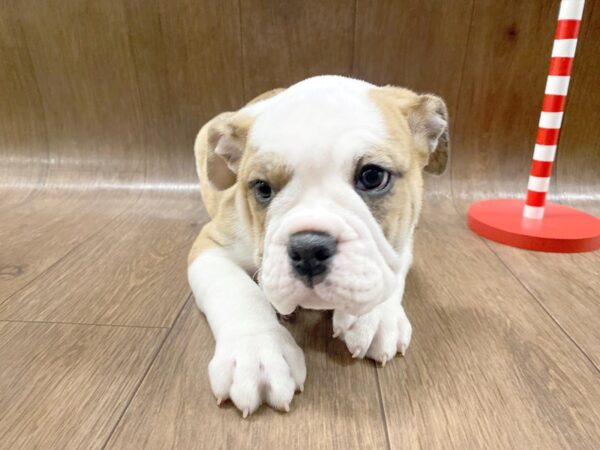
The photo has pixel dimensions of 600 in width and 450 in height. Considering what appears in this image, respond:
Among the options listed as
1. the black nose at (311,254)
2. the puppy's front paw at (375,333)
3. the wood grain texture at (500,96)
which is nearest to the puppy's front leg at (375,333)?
the puppy's front paw at (375,333)

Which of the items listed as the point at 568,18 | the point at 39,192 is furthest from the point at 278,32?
the point at 39,192

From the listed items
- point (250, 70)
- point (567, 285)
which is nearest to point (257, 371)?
point (567, 285)

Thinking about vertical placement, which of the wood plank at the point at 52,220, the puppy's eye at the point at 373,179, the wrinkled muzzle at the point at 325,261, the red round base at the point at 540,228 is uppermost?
the puppy's eye at the point at 373,179

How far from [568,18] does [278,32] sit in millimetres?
1260

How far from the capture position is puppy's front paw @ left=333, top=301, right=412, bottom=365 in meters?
1.12

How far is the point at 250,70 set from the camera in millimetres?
2438

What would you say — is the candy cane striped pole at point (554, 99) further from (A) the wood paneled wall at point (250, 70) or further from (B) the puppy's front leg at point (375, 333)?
(B) the puppy's front leg at point (375, 333)

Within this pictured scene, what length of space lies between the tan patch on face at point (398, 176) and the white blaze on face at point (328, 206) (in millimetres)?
34

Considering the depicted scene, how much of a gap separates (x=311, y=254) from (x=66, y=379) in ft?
2.05

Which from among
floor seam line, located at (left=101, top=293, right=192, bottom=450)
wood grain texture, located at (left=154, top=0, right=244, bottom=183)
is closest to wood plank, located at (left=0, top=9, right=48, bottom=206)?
wood grain texture, located at (left=154, top=0, right=244, bottom=183)

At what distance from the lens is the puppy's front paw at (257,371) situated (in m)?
0.96

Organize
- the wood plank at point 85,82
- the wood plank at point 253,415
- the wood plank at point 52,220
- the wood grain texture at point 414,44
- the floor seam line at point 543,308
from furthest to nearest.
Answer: the wood plank at point 85,82 → the wood grain texture at point 414,44 → the wood plank at point 52,220 → the floor seam line at point 543,308 → the wood plank at point 253,415

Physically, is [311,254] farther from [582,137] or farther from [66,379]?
[582,137]

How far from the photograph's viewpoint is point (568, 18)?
177cm
